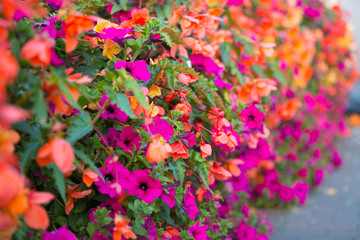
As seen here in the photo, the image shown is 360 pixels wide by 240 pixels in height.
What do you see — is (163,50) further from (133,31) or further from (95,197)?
(95,197)

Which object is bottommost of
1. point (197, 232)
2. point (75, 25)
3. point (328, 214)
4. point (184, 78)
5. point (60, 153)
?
point (328, 214)

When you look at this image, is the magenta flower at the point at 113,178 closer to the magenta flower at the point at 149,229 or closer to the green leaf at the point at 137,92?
the magenta flower at the point at 149,229

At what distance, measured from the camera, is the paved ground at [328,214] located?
277 cm

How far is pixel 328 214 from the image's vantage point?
3.10 meters

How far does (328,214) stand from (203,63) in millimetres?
2062

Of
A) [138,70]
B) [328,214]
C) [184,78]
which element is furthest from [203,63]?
[328,214]

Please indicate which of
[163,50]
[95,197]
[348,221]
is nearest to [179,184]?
[95,197]

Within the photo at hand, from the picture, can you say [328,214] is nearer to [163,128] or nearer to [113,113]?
[163,128]

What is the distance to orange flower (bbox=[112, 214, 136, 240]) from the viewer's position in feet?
3.63

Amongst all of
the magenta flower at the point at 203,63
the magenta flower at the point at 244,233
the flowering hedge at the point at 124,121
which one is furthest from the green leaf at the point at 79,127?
the magenta flower at the point at 244,233

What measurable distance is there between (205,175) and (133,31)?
0.69 meters

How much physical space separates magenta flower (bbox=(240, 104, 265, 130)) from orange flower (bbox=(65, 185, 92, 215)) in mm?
815

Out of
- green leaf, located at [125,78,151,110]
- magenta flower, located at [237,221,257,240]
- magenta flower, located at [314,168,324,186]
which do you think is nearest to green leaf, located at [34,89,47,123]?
green leaf, located at [125,78,151,110]

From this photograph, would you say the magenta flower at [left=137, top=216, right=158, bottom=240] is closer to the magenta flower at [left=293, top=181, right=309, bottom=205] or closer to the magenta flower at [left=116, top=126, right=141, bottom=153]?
the magenta flower at [left=116, top=126, right=141, bottom=153]
